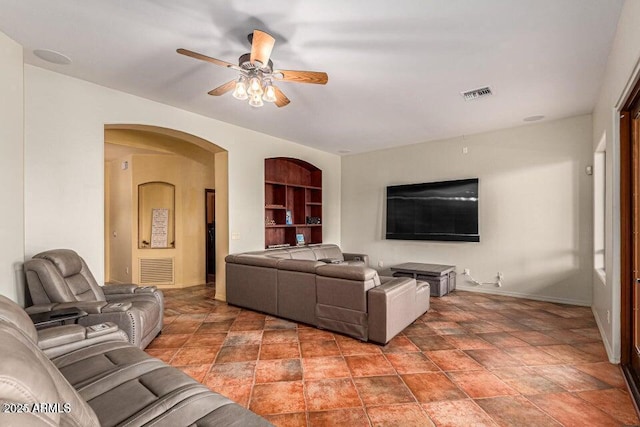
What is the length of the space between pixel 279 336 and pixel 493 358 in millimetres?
2166

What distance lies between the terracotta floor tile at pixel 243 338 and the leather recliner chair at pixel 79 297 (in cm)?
78

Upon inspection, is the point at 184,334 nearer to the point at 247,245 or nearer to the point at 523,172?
the point at 247,245

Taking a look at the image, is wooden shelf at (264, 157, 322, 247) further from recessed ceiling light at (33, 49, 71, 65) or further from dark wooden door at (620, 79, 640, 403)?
dark wooden door at (620, 79, 640, 403)

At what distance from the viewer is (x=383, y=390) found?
7.61 ft

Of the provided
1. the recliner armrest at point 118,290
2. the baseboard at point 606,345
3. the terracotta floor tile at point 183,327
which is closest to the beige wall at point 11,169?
the recliner armrest at point 118,290

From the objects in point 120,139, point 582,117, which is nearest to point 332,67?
point 582,117

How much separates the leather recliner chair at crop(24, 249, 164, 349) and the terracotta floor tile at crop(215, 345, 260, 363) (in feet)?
2.46

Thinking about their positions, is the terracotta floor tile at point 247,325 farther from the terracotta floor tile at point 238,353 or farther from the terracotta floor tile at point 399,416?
the terracotta floor tile at point 399,416

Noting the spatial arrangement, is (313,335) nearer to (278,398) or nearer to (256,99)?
(278,398)

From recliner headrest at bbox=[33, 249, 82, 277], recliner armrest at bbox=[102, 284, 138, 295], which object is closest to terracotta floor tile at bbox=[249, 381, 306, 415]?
recliner armrest at bbox=[102, 284, 138, 295]

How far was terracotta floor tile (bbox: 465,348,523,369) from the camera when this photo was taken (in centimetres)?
272

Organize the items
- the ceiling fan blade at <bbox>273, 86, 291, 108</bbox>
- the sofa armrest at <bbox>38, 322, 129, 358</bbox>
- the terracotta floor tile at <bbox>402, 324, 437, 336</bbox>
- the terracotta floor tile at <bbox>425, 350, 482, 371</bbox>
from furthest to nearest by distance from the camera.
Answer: the terracotta floor tile at <bbox>402, 324, 437, 336</bbox>, the ceiling fan blade at <bbox>273, 86, 291, 108</bbox>, the terracotta floor tile at <bbox>425, 350, 482, 371</bbox>, the sofa armrest at <bbox>38, 322, 129, 358</bbox>

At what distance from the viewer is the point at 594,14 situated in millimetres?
2227

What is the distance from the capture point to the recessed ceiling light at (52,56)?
2.75m
